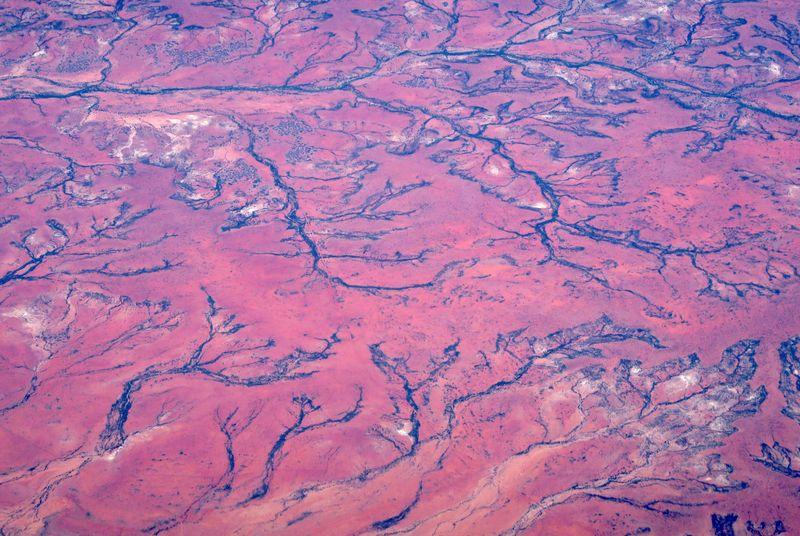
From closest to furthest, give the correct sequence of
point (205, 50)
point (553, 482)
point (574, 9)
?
point (553, 482), point (205, 50), point (574, 9)

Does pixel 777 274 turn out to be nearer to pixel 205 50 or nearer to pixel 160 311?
pixel 160 311

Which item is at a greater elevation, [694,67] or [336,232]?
[694,67]

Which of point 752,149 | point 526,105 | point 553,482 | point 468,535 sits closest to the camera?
point 468,535

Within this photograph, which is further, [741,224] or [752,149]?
[752,149]

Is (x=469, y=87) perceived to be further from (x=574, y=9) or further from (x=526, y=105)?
(x=574, y=9)

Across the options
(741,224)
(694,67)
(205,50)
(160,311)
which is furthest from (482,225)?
(205,50)

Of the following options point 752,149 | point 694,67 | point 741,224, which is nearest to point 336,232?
point 741,224
